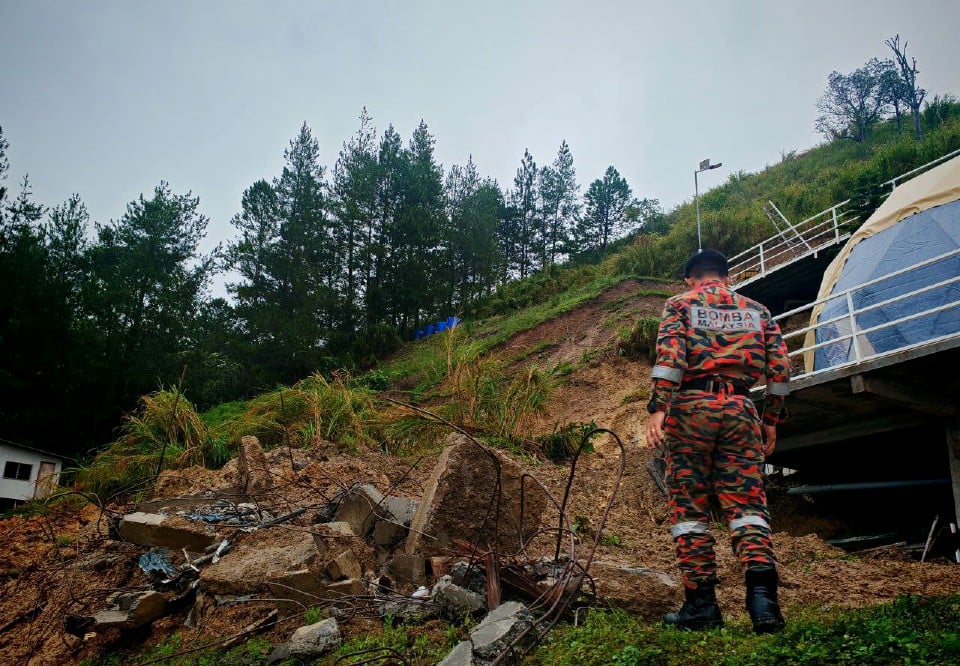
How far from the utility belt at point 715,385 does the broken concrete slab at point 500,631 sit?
4.92 ft

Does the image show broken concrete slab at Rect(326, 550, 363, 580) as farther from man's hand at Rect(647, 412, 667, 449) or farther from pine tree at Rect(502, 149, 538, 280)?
pine tree at Rect(502, 149, 538, 280)

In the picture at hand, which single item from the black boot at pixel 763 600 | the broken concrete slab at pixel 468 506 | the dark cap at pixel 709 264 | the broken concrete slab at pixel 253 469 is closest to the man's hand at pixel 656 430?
the black boot at pixel 763 600

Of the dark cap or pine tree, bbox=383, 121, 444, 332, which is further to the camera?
pine tree, bbox=383, 121, 444, 332

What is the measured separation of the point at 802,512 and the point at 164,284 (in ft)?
71.3

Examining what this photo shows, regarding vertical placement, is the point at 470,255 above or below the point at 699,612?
above

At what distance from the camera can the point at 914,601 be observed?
3.04 meters

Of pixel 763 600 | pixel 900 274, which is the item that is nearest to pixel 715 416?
pixel 763 600

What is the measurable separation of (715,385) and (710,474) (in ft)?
1.62

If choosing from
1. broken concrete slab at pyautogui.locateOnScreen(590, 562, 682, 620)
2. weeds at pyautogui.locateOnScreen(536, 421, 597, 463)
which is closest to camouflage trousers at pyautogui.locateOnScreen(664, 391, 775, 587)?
broken concrete slab at pyautogui.locateOnScreen(590, 562, 682, 620)

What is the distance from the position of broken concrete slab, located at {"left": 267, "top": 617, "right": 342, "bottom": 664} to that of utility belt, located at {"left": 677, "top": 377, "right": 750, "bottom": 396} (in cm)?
236

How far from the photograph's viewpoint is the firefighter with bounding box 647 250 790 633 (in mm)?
3006

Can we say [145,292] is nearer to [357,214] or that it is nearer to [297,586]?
[357,214]

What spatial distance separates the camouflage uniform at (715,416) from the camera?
10.1 ft

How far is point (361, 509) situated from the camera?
16.8 ft
